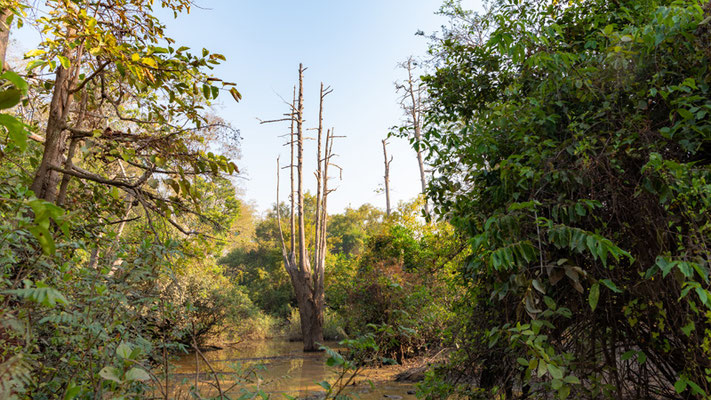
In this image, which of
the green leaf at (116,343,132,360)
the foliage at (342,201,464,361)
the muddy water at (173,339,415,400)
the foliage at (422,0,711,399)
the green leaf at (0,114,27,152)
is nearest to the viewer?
the green leaf at (0,114,27,152)

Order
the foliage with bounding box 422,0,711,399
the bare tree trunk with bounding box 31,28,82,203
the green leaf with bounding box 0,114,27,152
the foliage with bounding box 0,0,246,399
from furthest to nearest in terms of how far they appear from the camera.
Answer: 1. the bare tree trunk with bounding box 31,28,82,203
2. the foliage with bounding box 422,0,711,399
3. the foliage with bounding box 0,0,246,399
4. the green leaf with bounding box 0,114,27,152

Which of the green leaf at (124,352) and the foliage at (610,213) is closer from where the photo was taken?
the green leaf at (124,352)

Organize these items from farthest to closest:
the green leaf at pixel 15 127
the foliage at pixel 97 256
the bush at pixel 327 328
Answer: the bush at pixel 327 328 < the foliage at pixel 97 256 < the green leaf at pixel 15 127

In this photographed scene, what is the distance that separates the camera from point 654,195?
2297 millimetres

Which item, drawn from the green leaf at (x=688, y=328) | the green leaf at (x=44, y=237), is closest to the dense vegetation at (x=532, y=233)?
the green leaf at (x=688, y=328)

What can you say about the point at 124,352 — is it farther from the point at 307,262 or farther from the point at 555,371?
the point at 307,262

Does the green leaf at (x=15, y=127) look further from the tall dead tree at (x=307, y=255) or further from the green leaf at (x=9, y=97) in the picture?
the tall dead tree at (x=307, y=255)

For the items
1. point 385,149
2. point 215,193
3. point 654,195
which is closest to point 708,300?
point 654,195

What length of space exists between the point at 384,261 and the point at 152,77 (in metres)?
9.93

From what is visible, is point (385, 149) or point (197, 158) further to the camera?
point (385, 149)

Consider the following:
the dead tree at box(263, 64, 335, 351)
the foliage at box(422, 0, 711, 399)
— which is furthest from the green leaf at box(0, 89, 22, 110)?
the dead tree at box(263, 64, 335, 351)

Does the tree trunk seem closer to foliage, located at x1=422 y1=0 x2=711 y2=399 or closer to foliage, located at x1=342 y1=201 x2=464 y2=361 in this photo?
foliage, located at x1=342 y1=201 x2=464 y2=361

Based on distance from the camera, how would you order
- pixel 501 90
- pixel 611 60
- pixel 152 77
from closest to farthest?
1. pixel 611 60
2. pixel 152 77
3. pixel 501 90

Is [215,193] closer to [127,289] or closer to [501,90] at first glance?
[501,90]
